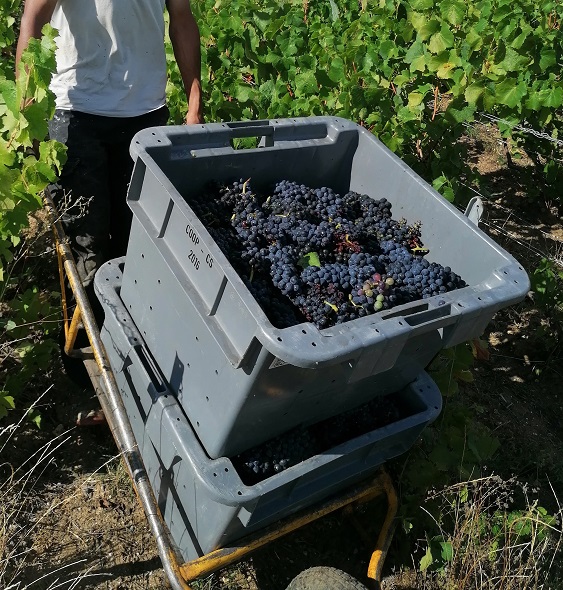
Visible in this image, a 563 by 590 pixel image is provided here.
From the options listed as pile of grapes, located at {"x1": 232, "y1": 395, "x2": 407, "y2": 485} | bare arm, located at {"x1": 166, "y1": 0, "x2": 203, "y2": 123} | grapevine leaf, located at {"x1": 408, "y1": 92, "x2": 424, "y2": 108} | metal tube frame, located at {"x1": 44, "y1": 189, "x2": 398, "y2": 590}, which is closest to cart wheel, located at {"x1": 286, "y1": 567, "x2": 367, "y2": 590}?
metal tube frame, located at {"x1": 44, "y1": 189, "x2": 398, "y2": 590}

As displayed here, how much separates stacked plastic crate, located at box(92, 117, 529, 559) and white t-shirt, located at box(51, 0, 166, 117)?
0.71 meters

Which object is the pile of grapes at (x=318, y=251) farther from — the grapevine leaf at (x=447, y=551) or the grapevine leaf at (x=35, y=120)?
the grapevine leaf at (x=447, y=551)

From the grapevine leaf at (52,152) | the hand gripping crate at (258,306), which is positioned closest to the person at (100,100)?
the grapevine leaf at (52,152)

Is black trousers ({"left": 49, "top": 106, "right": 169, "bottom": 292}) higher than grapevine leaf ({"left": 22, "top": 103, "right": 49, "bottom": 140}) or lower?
lower

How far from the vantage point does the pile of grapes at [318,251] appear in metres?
1.88

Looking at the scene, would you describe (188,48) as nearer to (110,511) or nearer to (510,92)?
(510,92)

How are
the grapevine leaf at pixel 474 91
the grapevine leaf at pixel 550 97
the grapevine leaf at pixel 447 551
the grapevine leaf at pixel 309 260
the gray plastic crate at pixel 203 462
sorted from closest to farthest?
the gray plastic crate at pixel 203 462, the grapevine leaf at pixel 309 260, the grapevine leaf at pixel 447 551, the grapevine leaf at pixel 474 91, the grapevine leaf at pixel 550 97

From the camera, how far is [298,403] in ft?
6.11

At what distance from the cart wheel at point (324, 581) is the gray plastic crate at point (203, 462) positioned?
198mm

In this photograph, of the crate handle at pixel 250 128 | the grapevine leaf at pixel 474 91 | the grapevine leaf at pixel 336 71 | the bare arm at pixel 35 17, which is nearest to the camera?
the crate handle at pixel 250 128

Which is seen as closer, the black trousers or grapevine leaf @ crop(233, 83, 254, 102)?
the black trousers

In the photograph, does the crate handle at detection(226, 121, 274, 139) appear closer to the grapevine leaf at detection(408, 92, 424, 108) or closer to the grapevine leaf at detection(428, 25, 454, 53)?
the grapevine leaf at detection(408, 92, 424, 108)

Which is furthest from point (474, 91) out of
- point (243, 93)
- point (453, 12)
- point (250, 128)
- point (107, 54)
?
point (107, 54)

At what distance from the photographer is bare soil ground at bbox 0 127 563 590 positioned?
2.49 metres
